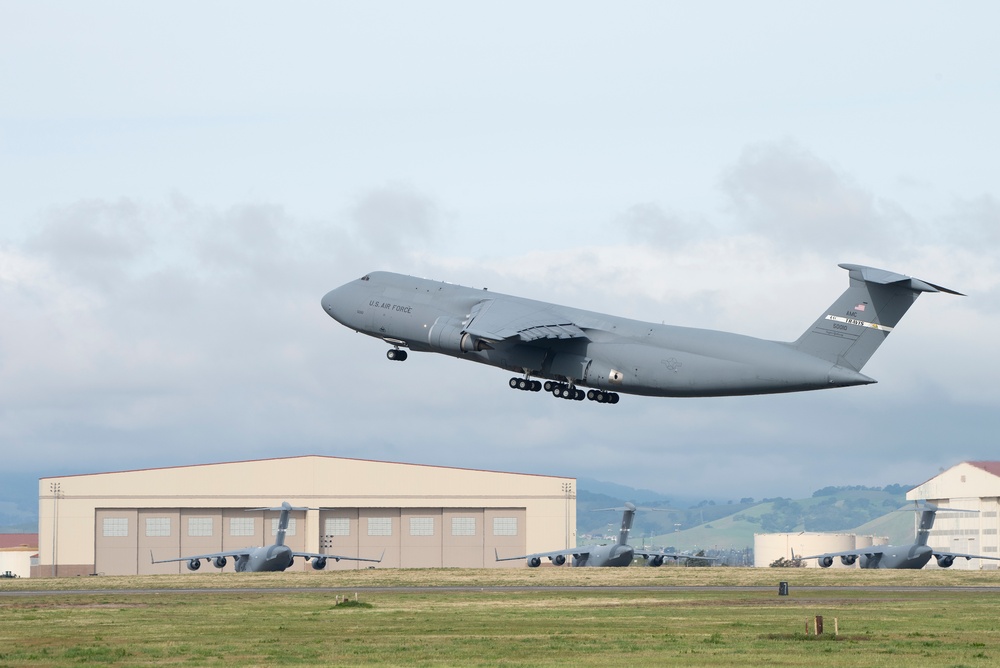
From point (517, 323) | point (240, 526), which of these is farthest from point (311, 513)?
point (517, 323)

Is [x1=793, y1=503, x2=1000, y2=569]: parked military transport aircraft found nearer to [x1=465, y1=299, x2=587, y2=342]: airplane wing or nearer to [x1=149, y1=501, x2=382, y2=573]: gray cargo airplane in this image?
[x1=149, y1=501, x2=382, y2=573]: gray cargo airplane

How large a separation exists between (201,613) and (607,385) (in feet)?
60.4

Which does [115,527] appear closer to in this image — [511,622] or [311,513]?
[311,513]

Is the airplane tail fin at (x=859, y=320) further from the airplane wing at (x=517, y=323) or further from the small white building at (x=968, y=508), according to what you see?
the small white building at (x=968, y=508)

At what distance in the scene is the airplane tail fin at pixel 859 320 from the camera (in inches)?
1740

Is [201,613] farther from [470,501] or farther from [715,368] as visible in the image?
[470,501]

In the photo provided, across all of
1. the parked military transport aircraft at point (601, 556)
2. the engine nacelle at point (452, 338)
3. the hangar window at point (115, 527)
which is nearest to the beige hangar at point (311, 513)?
the hangar window at point (115, 527)

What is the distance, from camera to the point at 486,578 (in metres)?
76.9

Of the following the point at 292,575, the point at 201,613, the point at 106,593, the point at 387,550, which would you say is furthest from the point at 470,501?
the point at 201,613

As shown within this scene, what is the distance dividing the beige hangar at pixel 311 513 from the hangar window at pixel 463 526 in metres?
0.08

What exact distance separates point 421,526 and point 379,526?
321cm

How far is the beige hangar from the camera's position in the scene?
10444 cm

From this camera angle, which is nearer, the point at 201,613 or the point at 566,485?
the point at 201,613

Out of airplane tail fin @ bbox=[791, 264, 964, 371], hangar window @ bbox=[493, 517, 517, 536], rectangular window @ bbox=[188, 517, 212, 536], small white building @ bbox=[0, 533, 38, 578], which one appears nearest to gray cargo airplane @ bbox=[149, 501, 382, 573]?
rectangular window @ bbox=[188, 517, 212, 536]
